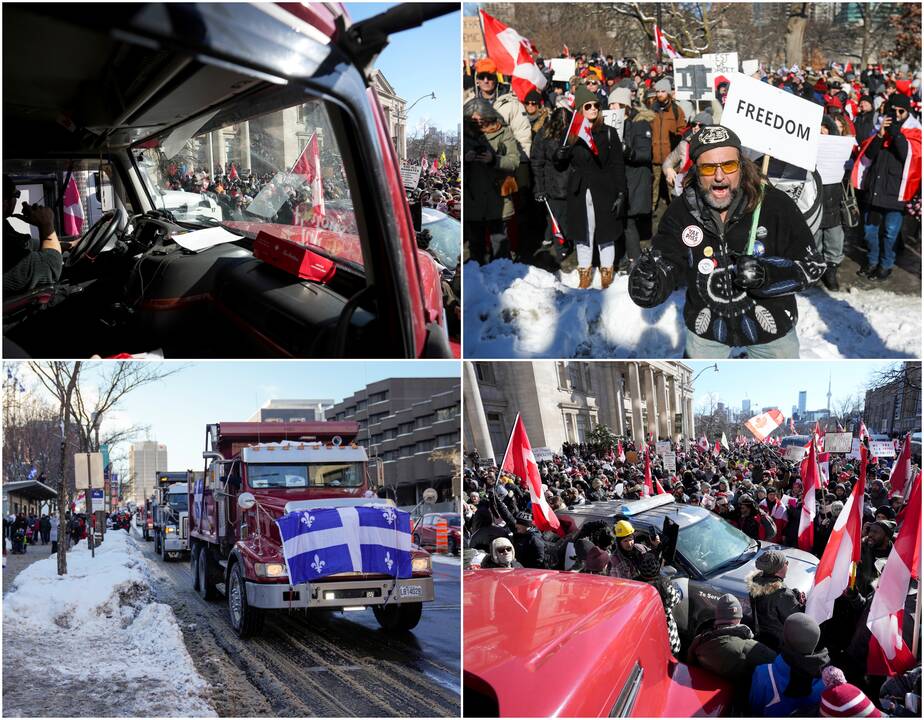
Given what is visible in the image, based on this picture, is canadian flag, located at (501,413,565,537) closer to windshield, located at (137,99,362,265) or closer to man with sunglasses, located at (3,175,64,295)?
windshield, located at (137,99,362,265)

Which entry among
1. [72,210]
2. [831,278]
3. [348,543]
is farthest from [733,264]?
[72,210]

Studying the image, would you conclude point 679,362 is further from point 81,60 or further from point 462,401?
point 81,60

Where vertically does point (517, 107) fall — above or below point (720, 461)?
above

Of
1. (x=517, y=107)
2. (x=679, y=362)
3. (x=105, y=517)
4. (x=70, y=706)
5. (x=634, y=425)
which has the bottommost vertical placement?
(x=70, y=706)

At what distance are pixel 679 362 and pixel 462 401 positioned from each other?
149cm

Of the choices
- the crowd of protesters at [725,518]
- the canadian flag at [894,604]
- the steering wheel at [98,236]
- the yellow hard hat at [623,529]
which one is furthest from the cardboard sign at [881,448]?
the steering wheel at [98,236]

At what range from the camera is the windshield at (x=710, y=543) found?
5.11 metres

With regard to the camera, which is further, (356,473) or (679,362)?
(679,362)

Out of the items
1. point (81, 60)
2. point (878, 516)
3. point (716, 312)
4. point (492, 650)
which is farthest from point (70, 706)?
point (878, 516)

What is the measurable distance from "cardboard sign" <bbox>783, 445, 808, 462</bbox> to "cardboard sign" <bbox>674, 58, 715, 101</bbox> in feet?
7.25

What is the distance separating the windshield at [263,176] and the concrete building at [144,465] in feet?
3.98

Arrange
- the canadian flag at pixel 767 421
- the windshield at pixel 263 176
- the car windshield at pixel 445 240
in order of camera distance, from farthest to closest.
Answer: the canadian flag at pixel 767 421
the car windshield at pixel 445 240
the windshield at pixel 263 176

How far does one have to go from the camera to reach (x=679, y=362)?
17.3 ft

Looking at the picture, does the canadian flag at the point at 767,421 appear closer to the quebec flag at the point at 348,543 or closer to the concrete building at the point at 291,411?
the quebec flag at the point at 348,543
